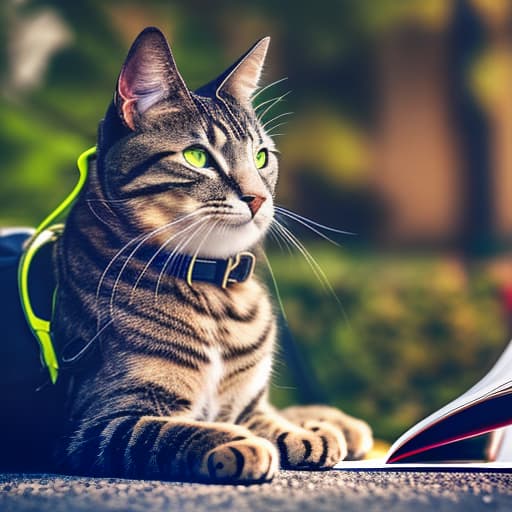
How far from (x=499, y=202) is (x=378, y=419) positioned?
0.61m

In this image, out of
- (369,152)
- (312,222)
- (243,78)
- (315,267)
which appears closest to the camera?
(243,78)

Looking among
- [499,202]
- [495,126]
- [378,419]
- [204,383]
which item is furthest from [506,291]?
[204,383]

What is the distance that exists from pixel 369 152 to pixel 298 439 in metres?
0.91

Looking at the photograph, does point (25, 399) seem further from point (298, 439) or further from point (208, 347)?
point (298, 439)

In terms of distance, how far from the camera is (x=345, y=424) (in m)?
1.04

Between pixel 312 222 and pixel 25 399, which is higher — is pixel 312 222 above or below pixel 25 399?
above

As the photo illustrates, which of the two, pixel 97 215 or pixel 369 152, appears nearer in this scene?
pixel 97 215

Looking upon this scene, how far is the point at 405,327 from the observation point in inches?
66.4

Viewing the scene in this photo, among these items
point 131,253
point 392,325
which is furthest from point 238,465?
point 392,325

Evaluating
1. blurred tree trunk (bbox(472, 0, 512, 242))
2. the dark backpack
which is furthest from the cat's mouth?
blurred tree trunk (bbox(472, 0, 512, 242))

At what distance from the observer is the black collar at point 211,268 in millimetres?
928

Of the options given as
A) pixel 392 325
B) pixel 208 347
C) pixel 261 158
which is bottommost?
pixel 392 325

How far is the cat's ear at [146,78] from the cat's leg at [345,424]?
1.51ft

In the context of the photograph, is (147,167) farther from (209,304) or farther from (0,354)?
(0,354)
